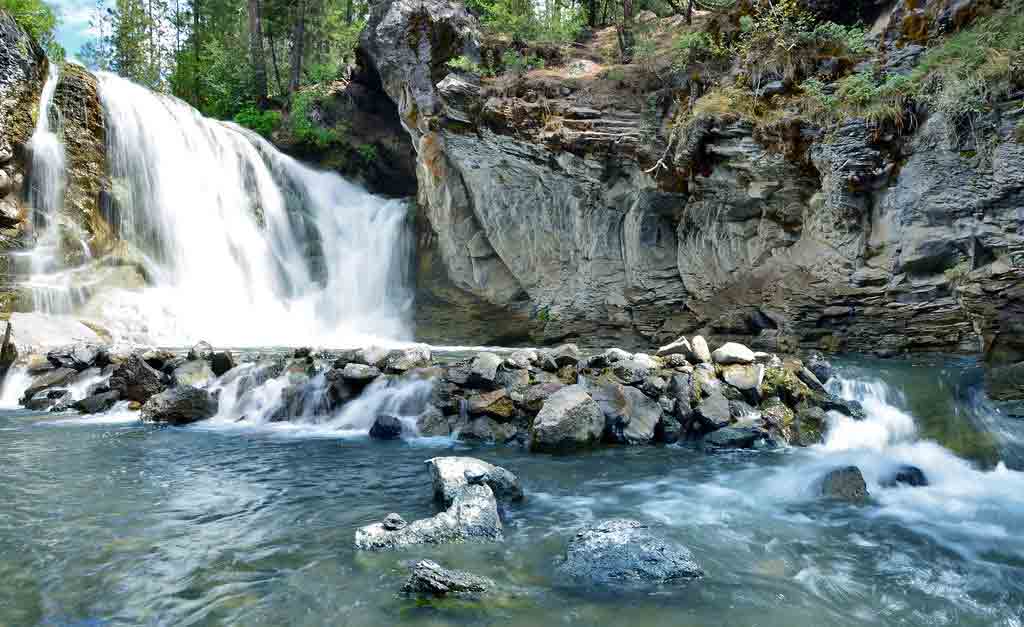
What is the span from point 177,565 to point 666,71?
13592 mm

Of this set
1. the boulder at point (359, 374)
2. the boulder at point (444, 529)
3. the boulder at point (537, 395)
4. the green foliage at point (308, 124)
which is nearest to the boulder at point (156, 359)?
the boulder at point (359, 374)

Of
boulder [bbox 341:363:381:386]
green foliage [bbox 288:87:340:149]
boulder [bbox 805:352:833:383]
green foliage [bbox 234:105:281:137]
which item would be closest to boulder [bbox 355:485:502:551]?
boulder [bbox 341:363:381:386]

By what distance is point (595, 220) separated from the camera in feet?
51.2

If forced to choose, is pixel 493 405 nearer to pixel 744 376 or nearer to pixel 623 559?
pixel 744 376

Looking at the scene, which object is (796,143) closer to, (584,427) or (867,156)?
(867,156)

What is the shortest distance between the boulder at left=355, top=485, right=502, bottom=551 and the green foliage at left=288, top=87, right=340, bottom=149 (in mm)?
21065

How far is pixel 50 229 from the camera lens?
15227 mm

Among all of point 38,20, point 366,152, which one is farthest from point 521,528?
point 38,20

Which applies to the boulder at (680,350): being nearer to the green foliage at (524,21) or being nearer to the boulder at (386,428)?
the boulder at (386,428)

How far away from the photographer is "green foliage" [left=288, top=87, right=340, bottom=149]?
2289 centimetres

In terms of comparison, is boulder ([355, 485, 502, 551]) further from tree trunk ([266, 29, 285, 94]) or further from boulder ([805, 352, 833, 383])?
tree trunk ([266, 29, 285, 94])

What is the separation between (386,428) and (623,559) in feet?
15.0

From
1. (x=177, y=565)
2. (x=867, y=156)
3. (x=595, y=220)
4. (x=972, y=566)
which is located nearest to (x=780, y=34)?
(x=867, y=156)

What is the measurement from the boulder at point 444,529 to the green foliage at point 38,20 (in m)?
18.9
